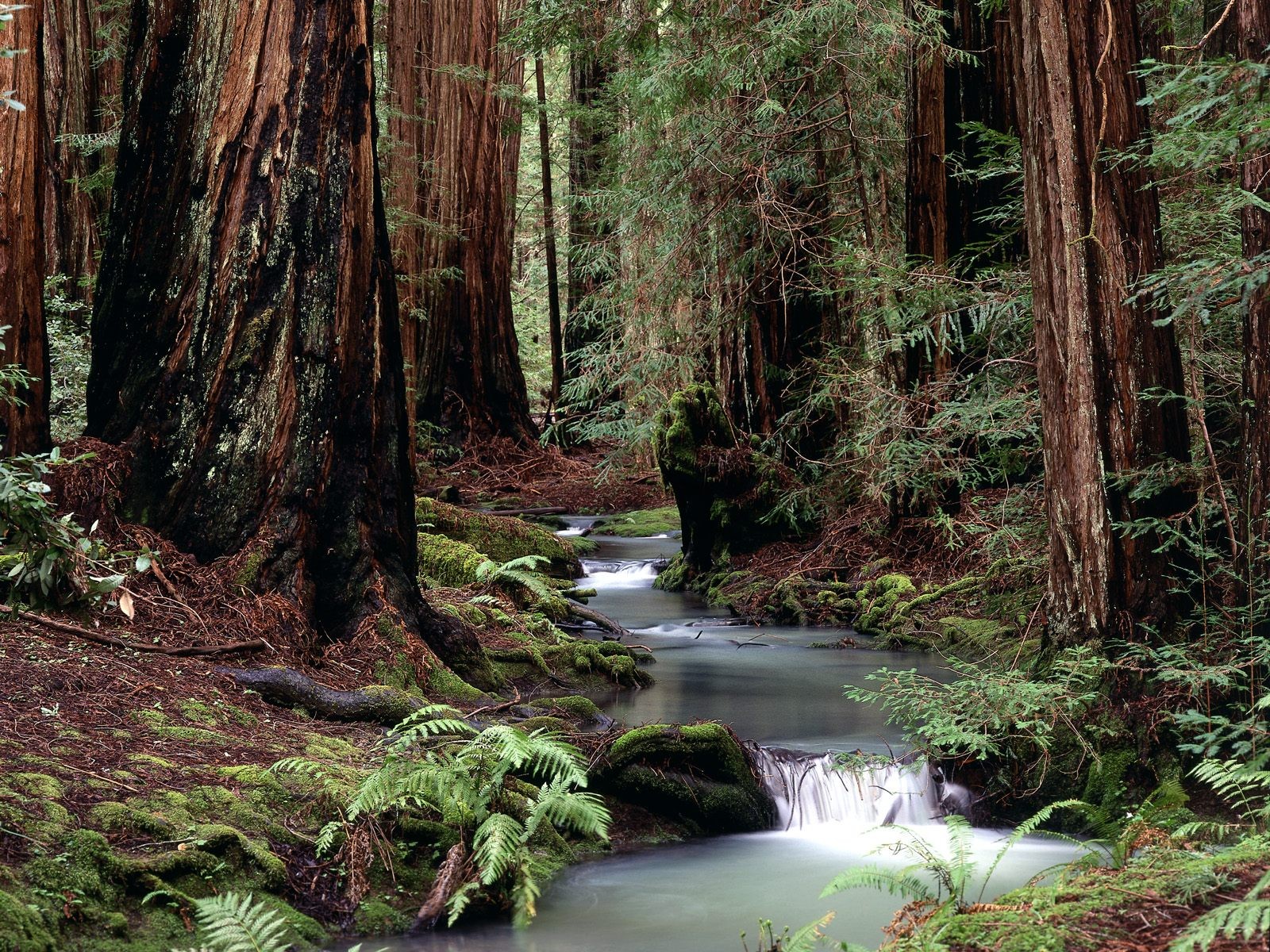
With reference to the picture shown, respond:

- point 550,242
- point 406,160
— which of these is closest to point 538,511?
point 406,160

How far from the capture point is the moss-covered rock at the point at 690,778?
5.87 meters

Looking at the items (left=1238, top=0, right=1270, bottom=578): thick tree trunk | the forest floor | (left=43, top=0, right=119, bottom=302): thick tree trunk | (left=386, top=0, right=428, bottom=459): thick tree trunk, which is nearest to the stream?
(left=1238, top=0, right=1270, bottom=578): thick tree trunk

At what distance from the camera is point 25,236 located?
24.1ft

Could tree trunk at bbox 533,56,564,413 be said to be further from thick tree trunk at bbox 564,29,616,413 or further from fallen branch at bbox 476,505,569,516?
fallen branch at bbox 476,505,569,516

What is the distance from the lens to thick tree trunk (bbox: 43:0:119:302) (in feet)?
54.3

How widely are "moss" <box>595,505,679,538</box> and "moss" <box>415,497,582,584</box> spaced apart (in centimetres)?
525

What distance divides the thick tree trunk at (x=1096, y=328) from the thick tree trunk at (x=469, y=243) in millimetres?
15206

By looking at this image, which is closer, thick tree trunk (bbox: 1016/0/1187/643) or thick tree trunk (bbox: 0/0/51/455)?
thick tree trunk (bbox: 1016/0/1187/643)

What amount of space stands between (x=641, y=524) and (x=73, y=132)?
35.1 ft

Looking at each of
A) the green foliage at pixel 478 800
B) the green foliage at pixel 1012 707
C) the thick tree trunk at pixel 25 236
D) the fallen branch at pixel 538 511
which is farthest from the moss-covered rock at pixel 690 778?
the fallen branch at pixel 538 511

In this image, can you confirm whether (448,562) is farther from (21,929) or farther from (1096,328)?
(21,929)

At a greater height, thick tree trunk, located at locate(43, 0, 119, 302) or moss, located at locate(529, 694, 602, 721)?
thick tree trunk, located at locate(43, 0, 119, 302)

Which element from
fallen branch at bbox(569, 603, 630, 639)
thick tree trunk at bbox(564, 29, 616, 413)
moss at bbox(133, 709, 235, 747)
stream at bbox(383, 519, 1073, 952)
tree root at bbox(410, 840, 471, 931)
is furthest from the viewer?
thick tree trunk at bbox(564, 29, 616, 413)

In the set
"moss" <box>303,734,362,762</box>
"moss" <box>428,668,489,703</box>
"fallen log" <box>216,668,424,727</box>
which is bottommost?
"moss" <box>428,668,489,703</box>
